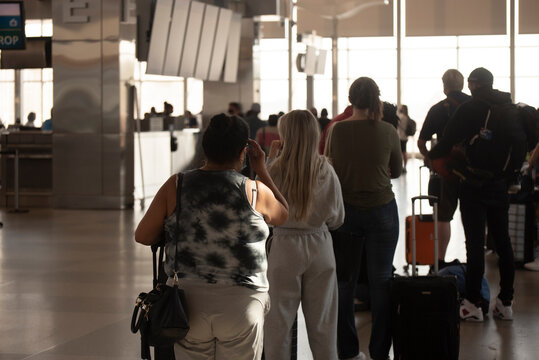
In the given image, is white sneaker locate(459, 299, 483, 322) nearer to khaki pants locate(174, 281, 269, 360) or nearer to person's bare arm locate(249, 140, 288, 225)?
person's bare arm locate(249, 140, 288, 225)

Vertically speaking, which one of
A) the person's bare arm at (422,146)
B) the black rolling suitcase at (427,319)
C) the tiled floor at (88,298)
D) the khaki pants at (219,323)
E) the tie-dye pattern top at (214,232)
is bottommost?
the tiled floor at (88,298)

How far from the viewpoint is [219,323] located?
3391 millimetres

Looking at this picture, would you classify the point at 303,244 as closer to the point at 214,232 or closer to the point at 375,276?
the point at 375,276

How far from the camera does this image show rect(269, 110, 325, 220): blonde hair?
4516mm

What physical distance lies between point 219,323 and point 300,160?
133cm

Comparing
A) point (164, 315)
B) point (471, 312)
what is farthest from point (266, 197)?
point (471, 312)

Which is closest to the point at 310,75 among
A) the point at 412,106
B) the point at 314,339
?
the point at 412,106

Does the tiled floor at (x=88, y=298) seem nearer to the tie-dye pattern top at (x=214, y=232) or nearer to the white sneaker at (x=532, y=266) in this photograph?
the white sneaker at (x=532, y=266)

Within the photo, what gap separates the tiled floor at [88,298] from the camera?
587 centimetres

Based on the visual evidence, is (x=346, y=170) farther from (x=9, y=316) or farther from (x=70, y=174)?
(x=70, y=174)

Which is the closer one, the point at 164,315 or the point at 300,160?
the point at 164,315

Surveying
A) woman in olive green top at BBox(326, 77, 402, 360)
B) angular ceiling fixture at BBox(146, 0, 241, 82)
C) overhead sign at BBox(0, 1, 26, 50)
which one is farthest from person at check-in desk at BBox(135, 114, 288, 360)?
angular ceiling fixture at BBox(146, 0, 241, 82)

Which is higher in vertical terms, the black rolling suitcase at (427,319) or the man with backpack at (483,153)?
the man with backpack at (483,153)

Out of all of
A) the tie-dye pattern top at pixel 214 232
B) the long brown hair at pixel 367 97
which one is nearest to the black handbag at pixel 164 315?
the tie-dye pattern top at pixel 214 232
